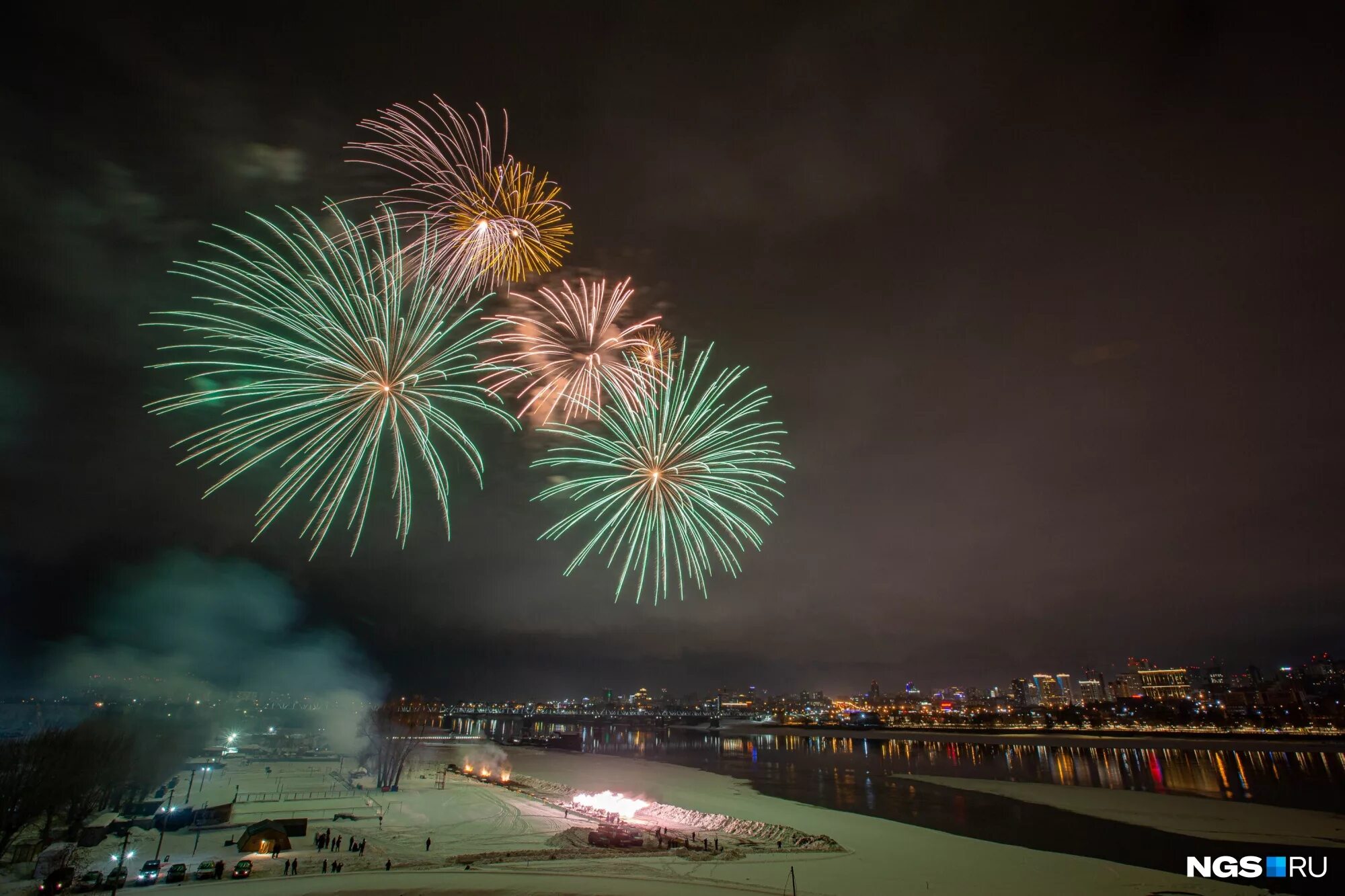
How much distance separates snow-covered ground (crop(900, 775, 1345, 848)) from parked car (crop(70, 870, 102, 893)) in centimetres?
4844

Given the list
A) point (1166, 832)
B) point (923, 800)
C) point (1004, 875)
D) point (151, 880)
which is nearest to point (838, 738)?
point (923, 800)

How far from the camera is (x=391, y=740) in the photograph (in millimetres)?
49531

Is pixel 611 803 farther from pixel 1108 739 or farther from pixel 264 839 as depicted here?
pixel 1108 739

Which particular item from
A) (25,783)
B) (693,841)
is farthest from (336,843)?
(693,841)

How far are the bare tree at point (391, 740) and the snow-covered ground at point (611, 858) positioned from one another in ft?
14.3

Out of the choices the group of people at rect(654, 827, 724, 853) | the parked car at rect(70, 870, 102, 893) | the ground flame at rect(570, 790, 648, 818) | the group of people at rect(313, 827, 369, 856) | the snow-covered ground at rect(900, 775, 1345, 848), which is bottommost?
the snow-covered ground at rect(900, 775, 1345, 848)

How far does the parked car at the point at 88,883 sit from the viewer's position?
20.8 metres

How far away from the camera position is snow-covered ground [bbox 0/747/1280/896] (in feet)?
73.2

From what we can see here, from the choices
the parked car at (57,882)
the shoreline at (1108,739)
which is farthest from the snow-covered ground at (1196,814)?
the shoreline at (1108,739)

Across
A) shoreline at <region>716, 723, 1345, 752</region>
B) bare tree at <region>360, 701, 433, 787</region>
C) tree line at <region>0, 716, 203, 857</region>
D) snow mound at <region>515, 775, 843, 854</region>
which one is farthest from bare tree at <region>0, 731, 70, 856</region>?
shoreline at <region>716, 723, 1345, 752</region>

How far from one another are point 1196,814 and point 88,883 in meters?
55.5

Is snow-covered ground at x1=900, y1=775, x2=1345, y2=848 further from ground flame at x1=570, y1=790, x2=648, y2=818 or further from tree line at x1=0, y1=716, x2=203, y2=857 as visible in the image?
tree line at x1=0, y1=716, x2=203, y2=857

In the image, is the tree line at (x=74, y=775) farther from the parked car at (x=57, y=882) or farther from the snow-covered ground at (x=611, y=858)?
the parked car at (x=57, y=882)

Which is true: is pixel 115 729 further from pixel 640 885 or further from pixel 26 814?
pixel 640 885
